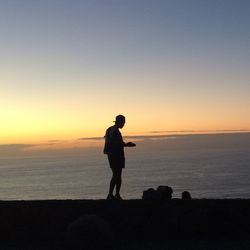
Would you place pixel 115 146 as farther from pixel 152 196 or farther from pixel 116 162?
pixel 152 196

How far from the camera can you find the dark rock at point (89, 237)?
24.9ft

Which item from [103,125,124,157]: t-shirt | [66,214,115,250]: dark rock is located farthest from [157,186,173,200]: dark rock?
[66,214,115,250]: dark rock

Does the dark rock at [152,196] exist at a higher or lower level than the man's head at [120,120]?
lower

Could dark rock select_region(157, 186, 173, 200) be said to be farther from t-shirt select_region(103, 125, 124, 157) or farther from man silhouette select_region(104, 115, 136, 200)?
t-shirt select_region(103, 125, 124, 157)

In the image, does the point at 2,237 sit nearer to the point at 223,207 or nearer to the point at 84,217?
the point at 84,217

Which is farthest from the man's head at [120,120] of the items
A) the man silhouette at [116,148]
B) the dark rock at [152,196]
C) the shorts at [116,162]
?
the dark rock at [152,196]

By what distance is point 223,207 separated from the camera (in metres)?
→ 8.84

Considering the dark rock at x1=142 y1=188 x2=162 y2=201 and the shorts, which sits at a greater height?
the shorts

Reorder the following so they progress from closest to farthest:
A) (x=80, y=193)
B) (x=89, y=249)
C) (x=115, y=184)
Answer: (x=89, y=249)
(x=115, y=184)
(x=80, y=193)

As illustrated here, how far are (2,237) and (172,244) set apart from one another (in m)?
3.36

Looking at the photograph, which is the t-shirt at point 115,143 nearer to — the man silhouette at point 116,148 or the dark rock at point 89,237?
the man silhouette at point 116,148

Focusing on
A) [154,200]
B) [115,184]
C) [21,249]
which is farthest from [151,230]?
[21,249]

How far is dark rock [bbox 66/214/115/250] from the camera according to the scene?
7.60m

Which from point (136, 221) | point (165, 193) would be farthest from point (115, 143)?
point (136, 221)
